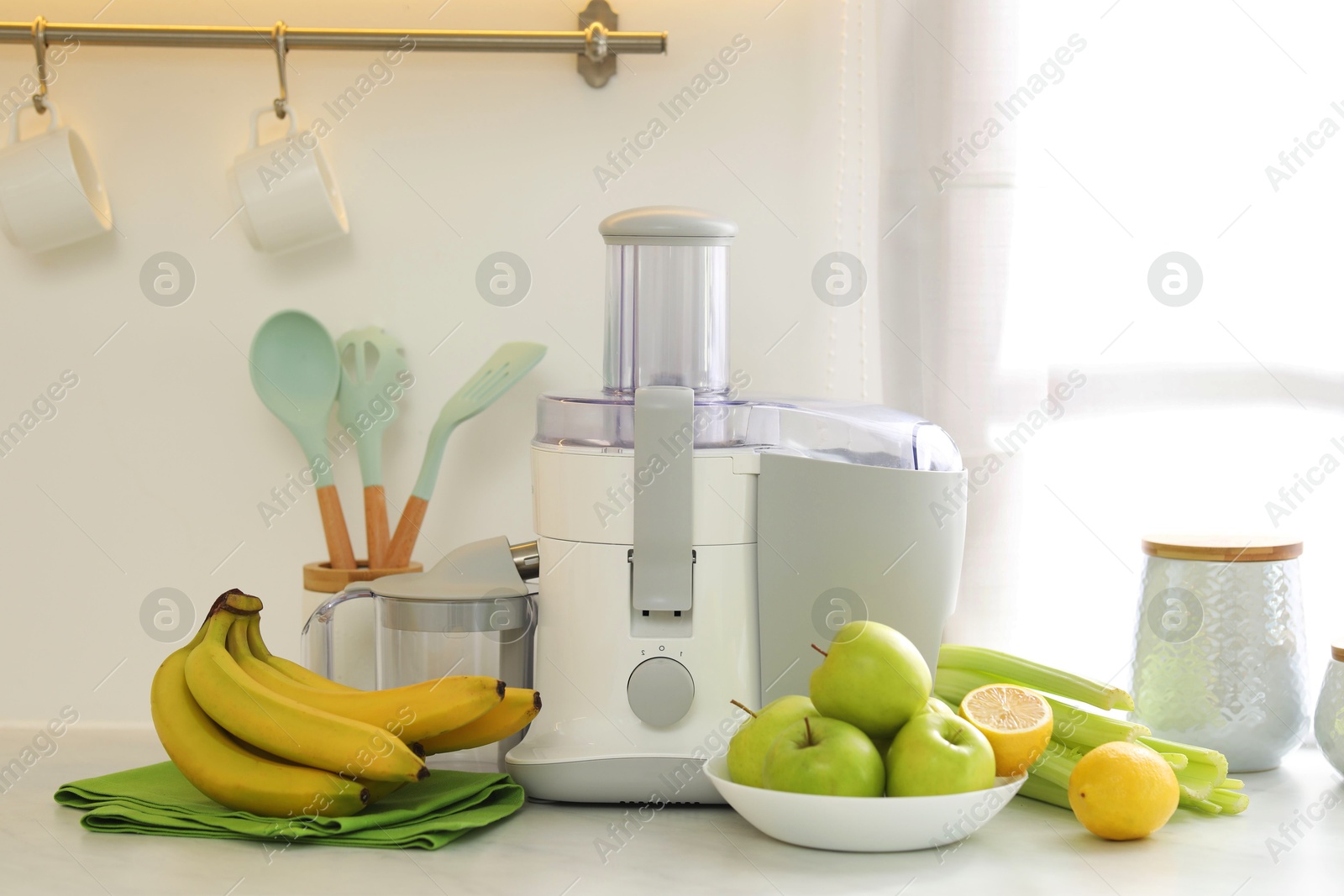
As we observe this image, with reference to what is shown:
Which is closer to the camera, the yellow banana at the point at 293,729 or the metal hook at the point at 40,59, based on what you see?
the yellow banana at the point at 293,729

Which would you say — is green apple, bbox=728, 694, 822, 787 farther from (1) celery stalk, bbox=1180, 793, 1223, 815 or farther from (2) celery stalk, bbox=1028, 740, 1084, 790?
(1) celery stalk, bbox=1180, 793, 1223, 815

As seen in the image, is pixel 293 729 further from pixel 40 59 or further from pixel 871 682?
pixel 40 59

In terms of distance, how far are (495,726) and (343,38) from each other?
27.8 inches

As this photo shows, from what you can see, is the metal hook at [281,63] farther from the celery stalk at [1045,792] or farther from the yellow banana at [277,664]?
the celery stalk at [1045,792]

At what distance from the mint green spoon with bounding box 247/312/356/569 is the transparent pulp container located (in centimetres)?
18

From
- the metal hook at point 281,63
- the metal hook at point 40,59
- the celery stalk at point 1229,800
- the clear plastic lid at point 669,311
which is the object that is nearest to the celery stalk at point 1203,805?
the celery stalk at point 1229,800

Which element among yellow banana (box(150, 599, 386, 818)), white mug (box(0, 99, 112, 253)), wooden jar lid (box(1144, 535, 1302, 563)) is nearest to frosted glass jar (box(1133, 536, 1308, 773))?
A: wooden jar lid (box(1144, 535, 1302, 563))

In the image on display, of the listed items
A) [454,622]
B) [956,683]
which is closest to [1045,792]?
[956,683]

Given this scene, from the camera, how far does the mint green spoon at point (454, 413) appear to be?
46.0 inches

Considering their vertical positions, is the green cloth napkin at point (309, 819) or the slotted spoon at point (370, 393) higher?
the slotted spoon at point (370, 393)

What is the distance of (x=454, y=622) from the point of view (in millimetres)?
936

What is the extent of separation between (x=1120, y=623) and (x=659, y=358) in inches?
22.6

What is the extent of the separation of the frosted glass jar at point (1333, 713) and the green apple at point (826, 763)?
1.46ft

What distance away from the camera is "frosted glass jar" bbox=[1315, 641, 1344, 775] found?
3.19ft
